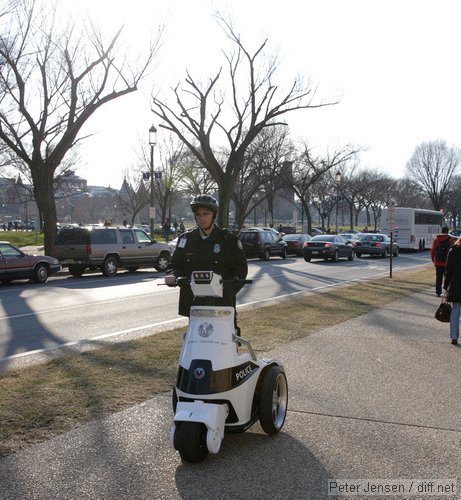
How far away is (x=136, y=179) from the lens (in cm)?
6712

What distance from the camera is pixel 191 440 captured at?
4188 mm

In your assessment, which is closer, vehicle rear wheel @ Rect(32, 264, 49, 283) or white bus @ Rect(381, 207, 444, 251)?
vehicle rear wheel @ Rect(32, 264, 49, 283)

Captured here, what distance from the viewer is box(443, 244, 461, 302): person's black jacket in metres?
8.73

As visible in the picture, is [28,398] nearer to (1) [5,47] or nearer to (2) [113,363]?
(2) [113,363]

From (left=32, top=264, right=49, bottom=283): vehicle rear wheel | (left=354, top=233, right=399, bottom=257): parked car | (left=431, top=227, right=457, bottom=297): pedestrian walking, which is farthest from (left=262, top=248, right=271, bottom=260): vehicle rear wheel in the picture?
(left=431, top=227, right=457, bottom=297): pedestrian walking

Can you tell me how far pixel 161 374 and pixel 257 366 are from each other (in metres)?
2.20

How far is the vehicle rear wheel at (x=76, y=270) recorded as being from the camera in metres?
22.2

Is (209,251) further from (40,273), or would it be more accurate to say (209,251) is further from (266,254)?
(266,254)

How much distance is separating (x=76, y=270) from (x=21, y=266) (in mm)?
3531

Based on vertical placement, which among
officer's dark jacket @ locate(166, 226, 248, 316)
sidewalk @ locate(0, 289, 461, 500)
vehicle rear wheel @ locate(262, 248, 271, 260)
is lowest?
vehicle rear wheel @ locate(262, 248, 271, 260)

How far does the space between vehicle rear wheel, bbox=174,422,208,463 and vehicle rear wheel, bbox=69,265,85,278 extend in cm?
1861

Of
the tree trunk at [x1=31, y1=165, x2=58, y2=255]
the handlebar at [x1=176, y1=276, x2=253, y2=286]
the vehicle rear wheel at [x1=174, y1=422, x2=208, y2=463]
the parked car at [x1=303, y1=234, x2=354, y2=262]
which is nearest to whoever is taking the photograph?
the vehicle rear wheel at [x1=174, y1=422, x2=208, y2=463]

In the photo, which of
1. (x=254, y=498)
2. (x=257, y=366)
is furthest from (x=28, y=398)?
(x=254, y=498)

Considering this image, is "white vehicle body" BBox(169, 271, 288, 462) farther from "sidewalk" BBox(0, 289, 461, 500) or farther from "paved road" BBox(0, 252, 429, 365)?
"paved road" BBox(0, 252, 429, 365)
